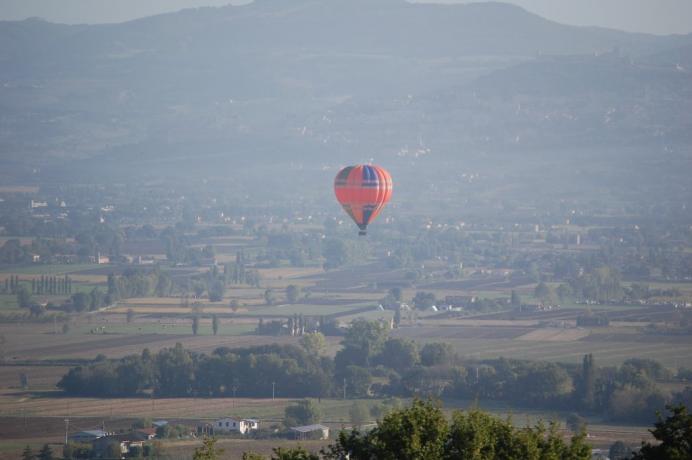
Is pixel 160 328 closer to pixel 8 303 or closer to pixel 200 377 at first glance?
pixel 8 303

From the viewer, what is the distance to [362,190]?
60.0 m

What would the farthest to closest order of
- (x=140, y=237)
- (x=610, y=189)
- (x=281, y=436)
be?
(x=610, y=189), (x=140, y=237), (x=281, y=436)

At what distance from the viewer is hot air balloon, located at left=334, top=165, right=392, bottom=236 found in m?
60.0

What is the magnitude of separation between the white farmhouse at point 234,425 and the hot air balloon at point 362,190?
20517mm

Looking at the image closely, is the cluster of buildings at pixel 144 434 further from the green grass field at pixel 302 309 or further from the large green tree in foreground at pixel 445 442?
the green grass field at pixel 302 309

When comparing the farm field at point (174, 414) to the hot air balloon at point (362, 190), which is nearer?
the farm field at point (174, 414)

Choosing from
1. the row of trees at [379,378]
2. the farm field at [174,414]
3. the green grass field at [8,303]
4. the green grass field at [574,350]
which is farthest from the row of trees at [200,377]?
the green grass field at [8,303]

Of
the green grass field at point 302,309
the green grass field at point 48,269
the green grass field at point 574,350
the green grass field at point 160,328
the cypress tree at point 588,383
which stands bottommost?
the cypress tree at point 588,383

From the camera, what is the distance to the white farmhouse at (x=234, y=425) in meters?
39.4

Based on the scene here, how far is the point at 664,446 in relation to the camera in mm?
18234

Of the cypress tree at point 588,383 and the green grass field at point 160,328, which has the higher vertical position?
the green grass field at point 160,328

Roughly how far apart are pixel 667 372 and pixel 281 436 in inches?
573

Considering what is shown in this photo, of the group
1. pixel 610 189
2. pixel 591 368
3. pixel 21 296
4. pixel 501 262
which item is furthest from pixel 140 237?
pixel 591 368

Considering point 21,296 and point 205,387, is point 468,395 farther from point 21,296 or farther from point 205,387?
point 21,296
